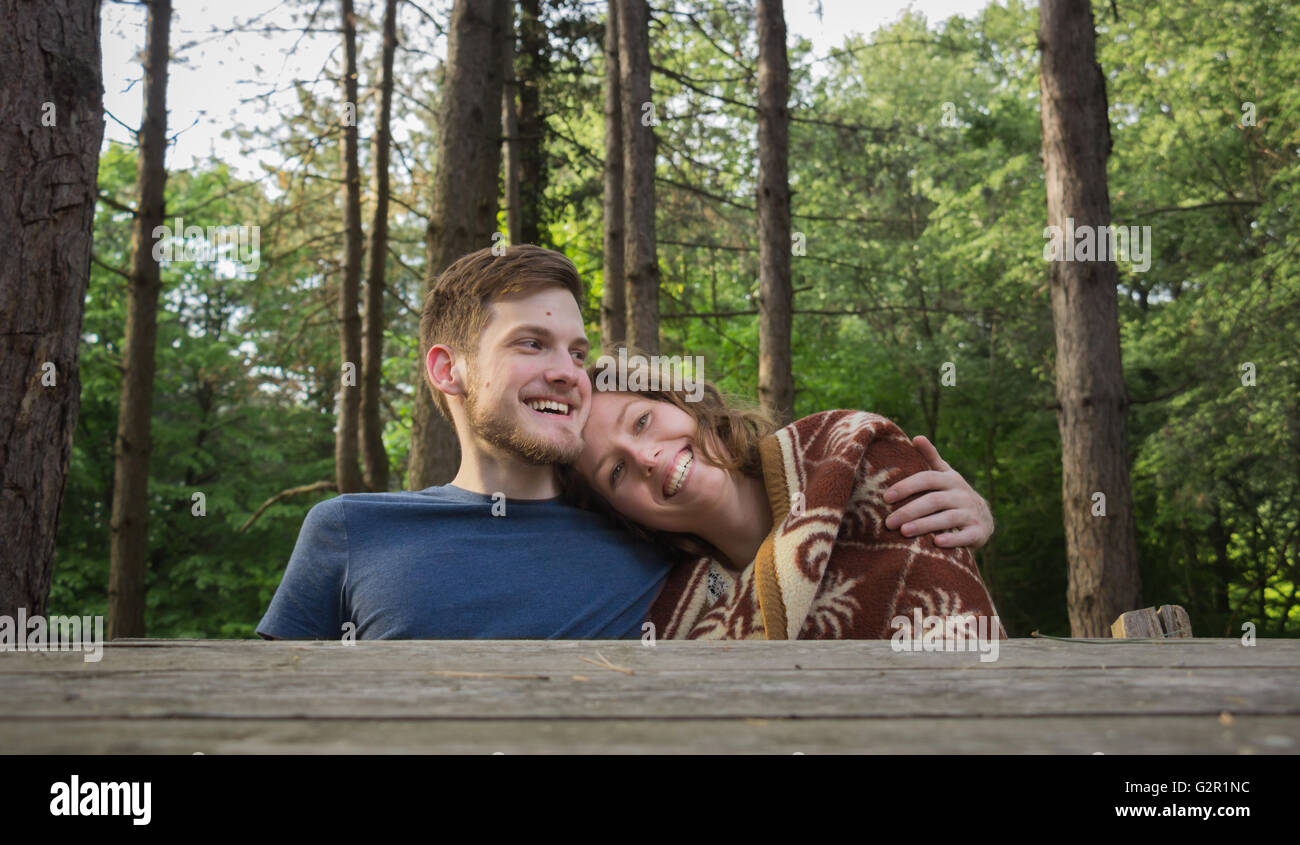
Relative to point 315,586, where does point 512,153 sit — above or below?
above

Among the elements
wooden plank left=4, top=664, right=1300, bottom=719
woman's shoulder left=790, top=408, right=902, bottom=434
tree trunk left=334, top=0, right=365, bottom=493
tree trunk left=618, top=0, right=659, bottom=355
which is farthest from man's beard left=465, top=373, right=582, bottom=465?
tree trunk left=334, top=0, right=365, bottom=493

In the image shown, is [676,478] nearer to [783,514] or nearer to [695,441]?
[695,441]

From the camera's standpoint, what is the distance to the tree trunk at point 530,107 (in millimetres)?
12180

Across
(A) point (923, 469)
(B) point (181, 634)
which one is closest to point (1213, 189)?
(A) point (923, 469)

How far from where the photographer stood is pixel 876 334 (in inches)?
711

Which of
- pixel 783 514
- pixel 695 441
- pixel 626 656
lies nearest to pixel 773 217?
pixel 695 441

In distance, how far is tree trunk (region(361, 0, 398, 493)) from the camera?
11242 millimetres

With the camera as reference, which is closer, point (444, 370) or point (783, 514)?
point (783, 514)

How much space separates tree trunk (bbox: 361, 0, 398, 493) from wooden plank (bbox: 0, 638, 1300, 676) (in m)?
9.36

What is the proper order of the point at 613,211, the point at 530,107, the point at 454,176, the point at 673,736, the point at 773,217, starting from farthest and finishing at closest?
the point at 530,107
the point at 613,211
the point at 773,217
the point at 454,176
the point at 673,736

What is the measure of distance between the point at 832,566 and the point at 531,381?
99cm

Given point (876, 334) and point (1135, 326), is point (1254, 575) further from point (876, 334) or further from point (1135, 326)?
point (876, 334)

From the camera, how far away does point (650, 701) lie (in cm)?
133

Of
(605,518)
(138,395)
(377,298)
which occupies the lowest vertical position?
(605,518)
